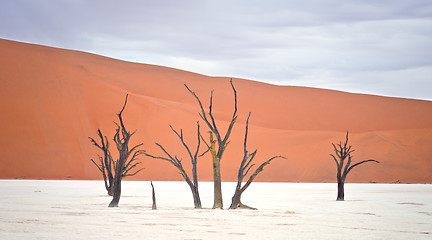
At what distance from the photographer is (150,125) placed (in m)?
51.1

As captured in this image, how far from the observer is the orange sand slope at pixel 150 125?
4428 centimetres

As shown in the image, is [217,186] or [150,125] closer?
[217,186]

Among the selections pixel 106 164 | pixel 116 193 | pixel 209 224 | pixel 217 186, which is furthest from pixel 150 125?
pixel 209 224

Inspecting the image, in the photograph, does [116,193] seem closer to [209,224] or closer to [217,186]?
[217,186]

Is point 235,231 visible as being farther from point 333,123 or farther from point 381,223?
point 333,123

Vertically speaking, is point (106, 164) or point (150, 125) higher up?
point (150, 125)

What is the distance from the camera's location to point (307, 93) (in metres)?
75.4

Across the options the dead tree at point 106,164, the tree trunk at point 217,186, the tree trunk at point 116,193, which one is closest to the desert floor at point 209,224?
the tree trunk at point 217,186

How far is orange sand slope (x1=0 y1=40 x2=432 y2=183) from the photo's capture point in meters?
44.3

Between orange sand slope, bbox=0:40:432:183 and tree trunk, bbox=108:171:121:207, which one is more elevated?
orange sand slope, bbox=0:40:432:183

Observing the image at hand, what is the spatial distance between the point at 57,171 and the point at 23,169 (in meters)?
2.25

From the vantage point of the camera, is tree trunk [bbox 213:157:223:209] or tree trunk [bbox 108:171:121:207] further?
tree trunk [bbox 108:171:121:207]

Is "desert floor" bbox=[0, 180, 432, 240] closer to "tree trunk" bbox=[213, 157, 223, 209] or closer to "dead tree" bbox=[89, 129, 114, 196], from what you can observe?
"tree trunk" bbox=[213, 157, 223, 209]

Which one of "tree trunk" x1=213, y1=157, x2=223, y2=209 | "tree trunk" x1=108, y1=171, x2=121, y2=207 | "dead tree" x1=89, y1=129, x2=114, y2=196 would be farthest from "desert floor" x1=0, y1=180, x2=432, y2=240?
"dead tree" x1=89, y1=129, x2=114, y2=196
